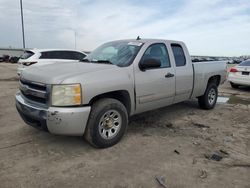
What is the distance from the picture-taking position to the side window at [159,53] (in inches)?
194

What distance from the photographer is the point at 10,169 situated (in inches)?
133

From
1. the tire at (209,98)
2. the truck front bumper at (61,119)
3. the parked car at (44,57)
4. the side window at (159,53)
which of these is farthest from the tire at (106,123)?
the parked car at (44,57)

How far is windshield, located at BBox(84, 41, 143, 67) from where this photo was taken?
15.0 ft

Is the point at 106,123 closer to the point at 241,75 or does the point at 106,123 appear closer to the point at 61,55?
the point at 61,55

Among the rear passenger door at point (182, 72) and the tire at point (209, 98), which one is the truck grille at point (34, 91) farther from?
the tire at point (209, 98)

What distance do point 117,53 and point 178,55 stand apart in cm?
163

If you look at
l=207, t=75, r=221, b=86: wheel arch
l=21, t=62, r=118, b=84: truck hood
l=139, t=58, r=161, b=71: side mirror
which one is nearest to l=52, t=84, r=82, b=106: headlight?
l=21, t=62, r=118, b=84: truck hood

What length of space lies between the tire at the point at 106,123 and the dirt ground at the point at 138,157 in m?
0.17

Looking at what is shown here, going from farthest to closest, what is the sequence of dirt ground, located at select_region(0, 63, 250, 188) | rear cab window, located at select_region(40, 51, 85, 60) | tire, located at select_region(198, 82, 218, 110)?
rear cab window, located at select_region(40, 51, 85, 60) < tire, located at select_region(198, 82, 218, 110) < dirt ground, located at select_region(0, 63, 250, 188)

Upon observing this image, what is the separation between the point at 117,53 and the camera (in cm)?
486

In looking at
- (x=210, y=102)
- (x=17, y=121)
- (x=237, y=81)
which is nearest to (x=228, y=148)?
(x=210, y=102)

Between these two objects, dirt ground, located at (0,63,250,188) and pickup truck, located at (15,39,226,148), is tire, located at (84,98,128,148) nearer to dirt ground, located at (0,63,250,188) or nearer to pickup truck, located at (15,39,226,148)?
pickup truck, located at (15,39,226,148)

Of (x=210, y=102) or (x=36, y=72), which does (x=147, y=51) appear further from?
(x=210, y=102)

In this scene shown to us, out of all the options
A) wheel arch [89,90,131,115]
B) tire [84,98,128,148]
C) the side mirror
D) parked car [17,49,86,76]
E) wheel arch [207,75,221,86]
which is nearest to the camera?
tire [84,98,128,148]
